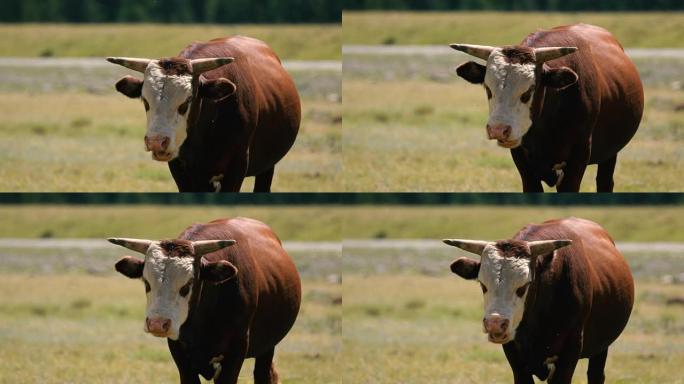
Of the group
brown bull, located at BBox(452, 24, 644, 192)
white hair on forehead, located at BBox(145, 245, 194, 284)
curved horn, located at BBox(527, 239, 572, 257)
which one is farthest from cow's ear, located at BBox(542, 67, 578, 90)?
white hair on forehead, located at BBox(145, 245, 194, 284)

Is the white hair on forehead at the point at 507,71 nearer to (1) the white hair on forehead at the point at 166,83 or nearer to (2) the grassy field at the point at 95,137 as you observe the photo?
(1) the white hair on forehead at the point at 166,83

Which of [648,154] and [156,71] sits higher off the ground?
[156,71]

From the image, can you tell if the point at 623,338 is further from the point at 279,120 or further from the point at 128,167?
the point at 128,167

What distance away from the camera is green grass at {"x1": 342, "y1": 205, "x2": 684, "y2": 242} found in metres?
15.8

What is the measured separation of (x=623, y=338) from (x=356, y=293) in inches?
112

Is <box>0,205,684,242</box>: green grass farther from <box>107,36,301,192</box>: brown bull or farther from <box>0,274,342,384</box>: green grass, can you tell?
<box>107,36,301,192</box>: brown bull

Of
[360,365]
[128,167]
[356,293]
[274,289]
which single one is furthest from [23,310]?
[274,289]

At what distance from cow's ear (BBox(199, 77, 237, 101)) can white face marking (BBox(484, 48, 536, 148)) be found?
1765 millimetres

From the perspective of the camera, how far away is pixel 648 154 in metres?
15.6

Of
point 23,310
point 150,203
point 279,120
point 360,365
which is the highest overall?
point 279,120

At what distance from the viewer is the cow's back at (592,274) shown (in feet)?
40.4

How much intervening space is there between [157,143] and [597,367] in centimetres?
380

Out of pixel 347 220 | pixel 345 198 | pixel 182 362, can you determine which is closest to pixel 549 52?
pixel 345 198

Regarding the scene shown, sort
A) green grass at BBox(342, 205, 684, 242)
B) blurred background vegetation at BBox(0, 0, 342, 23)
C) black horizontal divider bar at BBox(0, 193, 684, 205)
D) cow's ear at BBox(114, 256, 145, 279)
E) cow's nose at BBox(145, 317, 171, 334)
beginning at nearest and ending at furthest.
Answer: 1. cow's nose at BBox(145, 317, 171, 334)
2. cow's ear at BBox(114, 256, 145, 279)
3. black horizontal divider bar at BBox(0, 193, 684, 205)
4. blurred background vegetation at BBox(0, 0, 342, 23)
5. green grass at BBox(342, 205, 684, 242)
